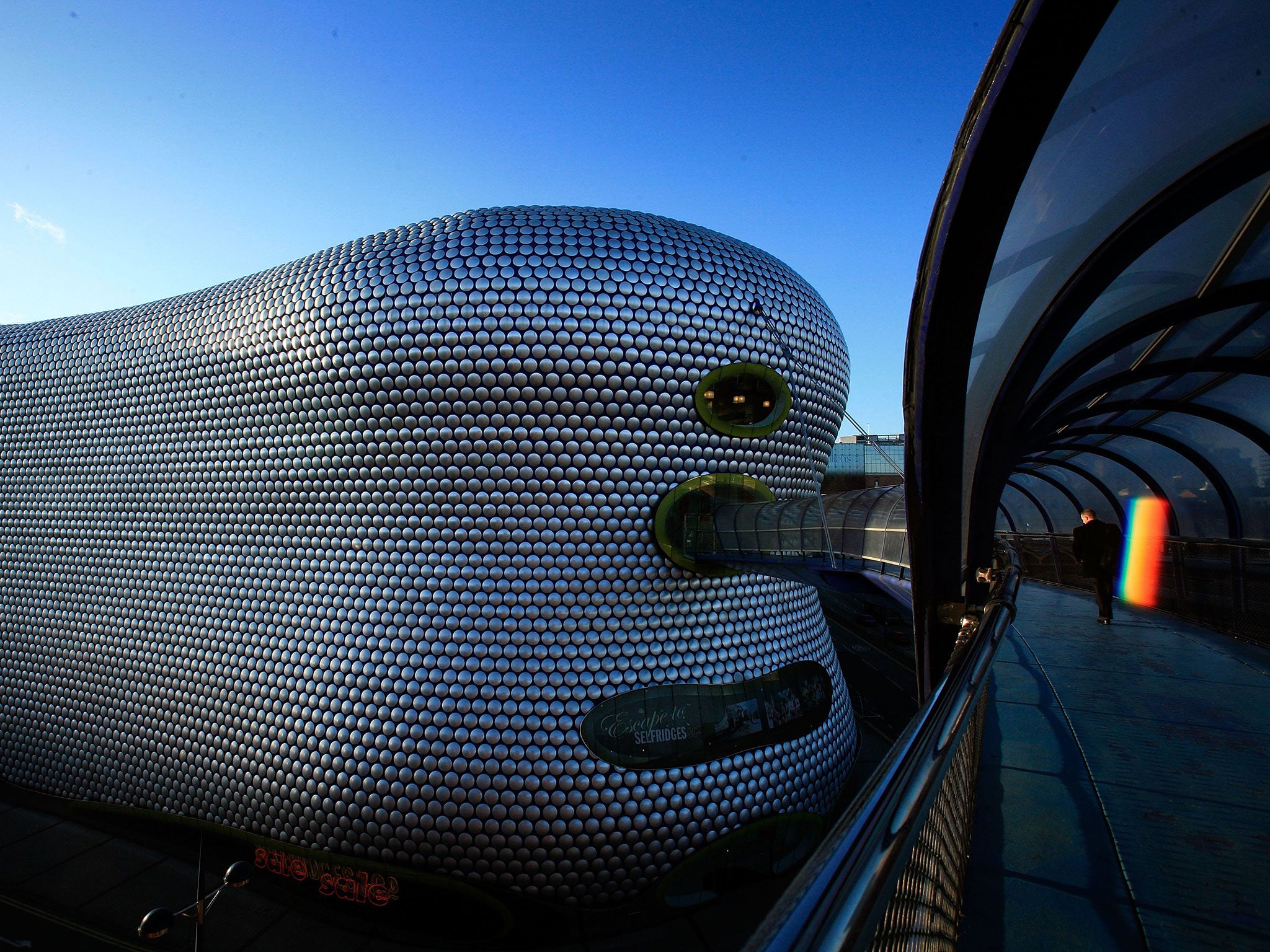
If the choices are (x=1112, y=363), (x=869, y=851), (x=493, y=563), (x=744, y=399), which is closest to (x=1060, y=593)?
(x=1112, y=363)

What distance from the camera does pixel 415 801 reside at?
10.1m

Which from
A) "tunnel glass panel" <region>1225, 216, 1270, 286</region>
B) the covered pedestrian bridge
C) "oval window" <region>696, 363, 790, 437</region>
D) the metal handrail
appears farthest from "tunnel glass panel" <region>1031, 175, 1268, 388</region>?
the metal handrail

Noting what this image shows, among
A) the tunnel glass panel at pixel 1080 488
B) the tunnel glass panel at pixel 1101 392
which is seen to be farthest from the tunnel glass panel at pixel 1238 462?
the tunnel glass panel at pixel 1080 488

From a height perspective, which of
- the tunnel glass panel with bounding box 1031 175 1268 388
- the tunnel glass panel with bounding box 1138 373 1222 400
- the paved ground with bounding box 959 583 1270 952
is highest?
the tunnel glass panel with bounding box 1031 175 1268 388

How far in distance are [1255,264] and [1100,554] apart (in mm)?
3571

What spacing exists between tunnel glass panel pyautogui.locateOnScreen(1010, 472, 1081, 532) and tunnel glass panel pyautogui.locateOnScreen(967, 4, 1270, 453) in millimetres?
15832

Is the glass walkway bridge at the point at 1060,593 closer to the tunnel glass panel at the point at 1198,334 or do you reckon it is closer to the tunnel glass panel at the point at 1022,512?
the tunnel glass panel at the point at 1198,334

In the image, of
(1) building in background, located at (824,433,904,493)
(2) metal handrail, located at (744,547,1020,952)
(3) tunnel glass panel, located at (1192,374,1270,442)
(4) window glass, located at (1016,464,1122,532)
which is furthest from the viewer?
(1) building in background, located at (824,433,904,493)

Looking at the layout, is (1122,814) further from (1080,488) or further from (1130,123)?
(1080,488)

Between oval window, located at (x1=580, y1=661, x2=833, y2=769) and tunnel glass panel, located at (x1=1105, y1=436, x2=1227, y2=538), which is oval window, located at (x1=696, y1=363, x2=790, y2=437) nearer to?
oval window, located at (x1=580, y1=661, x2=833, y2=769)

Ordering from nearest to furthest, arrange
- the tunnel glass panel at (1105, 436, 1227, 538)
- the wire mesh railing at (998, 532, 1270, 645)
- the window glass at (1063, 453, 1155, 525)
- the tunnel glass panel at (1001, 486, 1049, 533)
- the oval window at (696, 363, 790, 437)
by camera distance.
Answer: the wire mesh railing at (998, 532, 1270, 645), the oval window at (696, 363, 790, 437), the tunnel glass panel at (1105, 436, 1227, 538), the window glass at (1063, 453, 1155, 525), the tunnel glass panel at (1001, 486, 1049, 533)

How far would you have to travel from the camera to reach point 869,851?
101 centimetres

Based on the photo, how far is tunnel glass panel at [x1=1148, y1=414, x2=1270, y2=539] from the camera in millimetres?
10594

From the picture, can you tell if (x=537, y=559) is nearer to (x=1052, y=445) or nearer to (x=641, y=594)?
(x=641, y=594)
